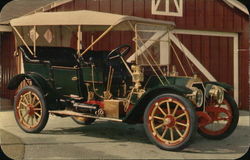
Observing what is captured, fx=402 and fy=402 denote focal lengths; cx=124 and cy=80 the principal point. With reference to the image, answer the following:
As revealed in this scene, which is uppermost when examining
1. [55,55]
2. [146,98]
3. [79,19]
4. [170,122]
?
[79,19]

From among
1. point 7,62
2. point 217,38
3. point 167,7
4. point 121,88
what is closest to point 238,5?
point 217,38

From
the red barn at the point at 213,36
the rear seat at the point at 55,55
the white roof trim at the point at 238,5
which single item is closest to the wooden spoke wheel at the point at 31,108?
the rear seat at the point at 55,55

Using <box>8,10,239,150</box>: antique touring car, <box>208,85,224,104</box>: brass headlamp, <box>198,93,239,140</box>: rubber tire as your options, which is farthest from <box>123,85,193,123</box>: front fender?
<box>198,93,239,140</box>: rubber tire

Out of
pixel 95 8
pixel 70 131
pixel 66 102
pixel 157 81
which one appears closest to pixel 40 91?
pixel 66 102

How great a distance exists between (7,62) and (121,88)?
21.1ft

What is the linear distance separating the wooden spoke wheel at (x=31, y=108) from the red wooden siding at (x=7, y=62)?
4.42m

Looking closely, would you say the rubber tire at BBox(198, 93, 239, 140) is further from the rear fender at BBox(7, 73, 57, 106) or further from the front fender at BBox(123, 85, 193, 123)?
the rear fender at BBox(7, 73, 57, 106)

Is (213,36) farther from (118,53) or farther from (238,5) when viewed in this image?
(118,53)

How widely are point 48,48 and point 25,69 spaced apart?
2.30ft

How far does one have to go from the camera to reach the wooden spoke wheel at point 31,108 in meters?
7.07

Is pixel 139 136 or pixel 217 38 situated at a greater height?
pixel 217 38

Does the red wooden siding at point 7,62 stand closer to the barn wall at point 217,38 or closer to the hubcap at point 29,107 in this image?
the hubcap at point 29,107

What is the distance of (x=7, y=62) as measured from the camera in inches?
479

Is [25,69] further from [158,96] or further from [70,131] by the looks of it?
[158,96]
